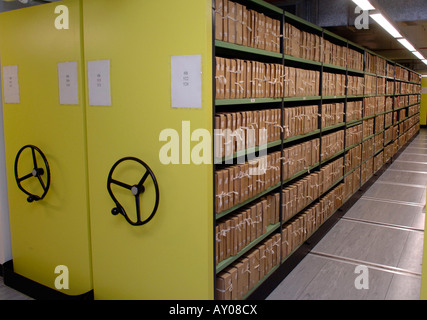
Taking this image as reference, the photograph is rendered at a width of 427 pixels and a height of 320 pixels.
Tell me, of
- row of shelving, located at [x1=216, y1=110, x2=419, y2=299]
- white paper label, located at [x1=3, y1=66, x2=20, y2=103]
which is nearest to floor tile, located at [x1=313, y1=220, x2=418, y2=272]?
row of shelving, located at [x1=216, y1=110, x2=419, y2=299]

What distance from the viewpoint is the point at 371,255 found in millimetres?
4145

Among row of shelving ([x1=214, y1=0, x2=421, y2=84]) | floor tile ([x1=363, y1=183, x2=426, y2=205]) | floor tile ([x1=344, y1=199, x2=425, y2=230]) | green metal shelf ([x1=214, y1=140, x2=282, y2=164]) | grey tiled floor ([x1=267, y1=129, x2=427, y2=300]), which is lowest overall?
grey tiled floor ([x1=267, y1=129, x2=427, y2=300])

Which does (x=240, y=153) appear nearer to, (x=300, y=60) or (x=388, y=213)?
(x=300, y=60)

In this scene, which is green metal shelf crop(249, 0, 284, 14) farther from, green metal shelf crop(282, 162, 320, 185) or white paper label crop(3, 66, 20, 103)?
white paper label crop(3, 66, 20, 103)

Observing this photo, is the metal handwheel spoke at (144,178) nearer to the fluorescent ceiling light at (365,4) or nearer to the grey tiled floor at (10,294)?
the grey tiled floor at (10,294)

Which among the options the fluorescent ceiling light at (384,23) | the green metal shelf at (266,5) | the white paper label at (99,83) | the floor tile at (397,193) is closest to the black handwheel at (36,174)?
the white paper label at (99,83)

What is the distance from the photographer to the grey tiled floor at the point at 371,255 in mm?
3363

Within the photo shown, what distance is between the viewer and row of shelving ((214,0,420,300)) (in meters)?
2.72

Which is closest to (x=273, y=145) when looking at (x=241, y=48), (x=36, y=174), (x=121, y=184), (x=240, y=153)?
(x=240, y=153)

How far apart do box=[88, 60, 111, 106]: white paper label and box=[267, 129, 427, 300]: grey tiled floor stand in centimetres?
205

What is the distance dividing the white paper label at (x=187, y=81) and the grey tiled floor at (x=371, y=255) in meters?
1.84

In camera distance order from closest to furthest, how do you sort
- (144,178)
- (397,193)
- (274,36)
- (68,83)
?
Result: (144,178) → (68,83) → (274,36) → (397,193)

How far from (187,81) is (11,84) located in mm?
1735
